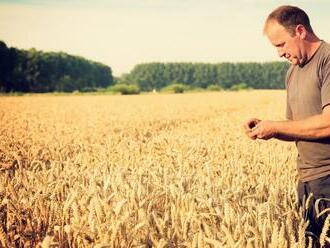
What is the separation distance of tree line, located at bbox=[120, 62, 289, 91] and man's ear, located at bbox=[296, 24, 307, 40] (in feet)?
440

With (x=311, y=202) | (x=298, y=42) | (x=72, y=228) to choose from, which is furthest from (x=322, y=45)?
(x=72, y=228)

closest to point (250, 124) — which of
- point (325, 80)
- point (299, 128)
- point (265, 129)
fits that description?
point (265, 129)

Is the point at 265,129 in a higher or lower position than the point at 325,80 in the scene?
lower

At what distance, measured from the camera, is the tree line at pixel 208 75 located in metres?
138

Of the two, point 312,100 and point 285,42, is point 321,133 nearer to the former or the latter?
point 312,100

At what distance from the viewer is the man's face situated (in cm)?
327

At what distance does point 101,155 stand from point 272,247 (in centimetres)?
412

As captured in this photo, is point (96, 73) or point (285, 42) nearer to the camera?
point (285, 42)

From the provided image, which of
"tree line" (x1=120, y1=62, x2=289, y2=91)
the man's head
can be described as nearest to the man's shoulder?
the man's head

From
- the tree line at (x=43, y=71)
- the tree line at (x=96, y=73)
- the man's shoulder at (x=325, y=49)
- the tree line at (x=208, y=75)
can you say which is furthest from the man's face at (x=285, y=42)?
the tree line at (x=208, y=75)

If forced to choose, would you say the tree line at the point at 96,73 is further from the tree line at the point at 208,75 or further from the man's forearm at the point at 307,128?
the man's forearm at the point at 307,128

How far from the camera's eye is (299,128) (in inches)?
126

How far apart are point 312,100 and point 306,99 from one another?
0.06 metres

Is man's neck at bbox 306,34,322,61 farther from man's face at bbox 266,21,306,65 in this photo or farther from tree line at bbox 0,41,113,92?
tree line at bbox 0,41,113,92
